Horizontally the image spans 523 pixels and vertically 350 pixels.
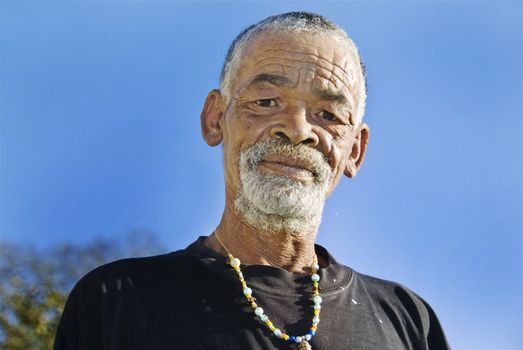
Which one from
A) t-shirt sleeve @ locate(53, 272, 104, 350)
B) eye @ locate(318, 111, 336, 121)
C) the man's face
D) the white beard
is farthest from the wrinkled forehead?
t-shirt sleeve @ locate(53, 272, 104, 350)

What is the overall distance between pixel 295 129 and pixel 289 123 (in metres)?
0.04

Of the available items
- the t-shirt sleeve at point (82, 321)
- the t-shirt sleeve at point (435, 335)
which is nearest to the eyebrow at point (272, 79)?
the t-shirt sleeve at point (82, 321)

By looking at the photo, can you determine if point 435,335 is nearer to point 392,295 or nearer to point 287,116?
point 392,295

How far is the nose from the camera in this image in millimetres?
2875

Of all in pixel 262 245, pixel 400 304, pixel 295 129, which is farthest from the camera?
pixel 400 304

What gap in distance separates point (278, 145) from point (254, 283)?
1.93 feet

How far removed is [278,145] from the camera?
9.48 ft

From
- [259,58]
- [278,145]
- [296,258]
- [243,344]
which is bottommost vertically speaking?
[243,344]

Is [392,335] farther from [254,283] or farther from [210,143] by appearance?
[210,143]

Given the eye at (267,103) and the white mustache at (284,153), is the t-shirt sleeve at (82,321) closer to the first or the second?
the white mustache at (284,153)

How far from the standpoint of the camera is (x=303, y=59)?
3.04 m

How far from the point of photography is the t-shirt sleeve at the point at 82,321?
2732 millimetres

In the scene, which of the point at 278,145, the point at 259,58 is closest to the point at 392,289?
the point at 278,145

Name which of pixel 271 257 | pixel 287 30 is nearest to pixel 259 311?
pixel 271 257
